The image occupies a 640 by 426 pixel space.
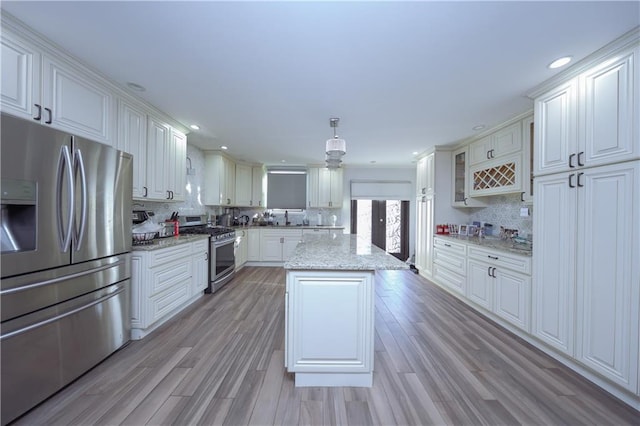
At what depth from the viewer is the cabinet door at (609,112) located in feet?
5.23

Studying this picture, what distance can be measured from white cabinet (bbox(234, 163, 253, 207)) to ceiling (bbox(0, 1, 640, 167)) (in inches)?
104

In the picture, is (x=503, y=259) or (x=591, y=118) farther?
(x=503, y=259)

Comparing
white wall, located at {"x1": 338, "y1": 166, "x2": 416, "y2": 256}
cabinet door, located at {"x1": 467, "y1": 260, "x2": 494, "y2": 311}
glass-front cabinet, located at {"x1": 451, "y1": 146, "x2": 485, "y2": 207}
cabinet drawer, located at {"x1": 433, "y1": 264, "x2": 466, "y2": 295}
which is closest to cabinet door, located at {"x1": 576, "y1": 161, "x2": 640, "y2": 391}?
cabinet door, located at {"x1": 467, "y1": 260, "x2": 494, "y2": 311}

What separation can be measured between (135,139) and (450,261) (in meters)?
4.23

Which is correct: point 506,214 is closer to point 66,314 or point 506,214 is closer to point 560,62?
point 560,62

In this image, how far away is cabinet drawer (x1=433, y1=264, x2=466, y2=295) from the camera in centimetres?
338

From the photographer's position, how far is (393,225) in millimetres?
6043

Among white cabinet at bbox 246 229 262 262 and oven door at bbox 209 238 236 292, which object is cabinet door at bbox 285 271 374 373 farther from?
white cabinet at bbox 246 229 262 262

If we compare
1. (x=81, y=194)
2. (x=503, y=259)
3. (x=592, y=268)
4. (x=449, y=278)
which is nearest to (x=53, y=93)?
(x=81, y=194)

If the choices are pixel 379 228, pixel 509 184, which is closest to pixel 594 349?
pixel 509 184

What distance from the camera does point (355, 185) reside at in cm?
595

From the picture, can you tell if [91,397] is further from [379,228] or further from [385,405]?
[379,228]

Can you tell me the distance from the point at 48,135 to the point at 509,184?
4.25 meters

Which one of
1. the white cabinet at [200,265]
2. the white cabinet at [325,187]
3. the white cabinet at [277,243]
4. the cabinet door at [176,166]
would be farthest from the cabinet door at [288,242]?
the cabinet door at [176,166]
